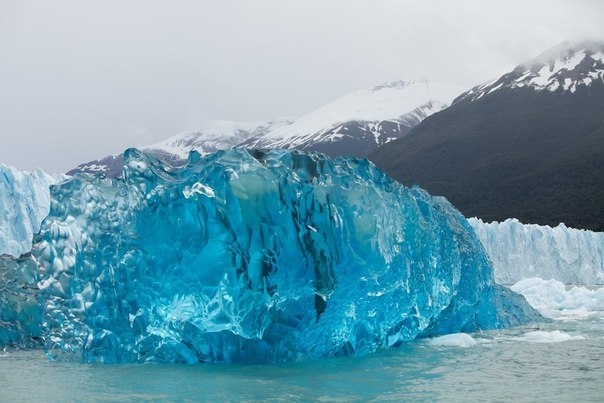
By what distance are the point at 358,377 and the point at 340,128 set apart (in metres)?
130

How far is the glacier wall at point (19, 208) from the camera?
22250 millimetres

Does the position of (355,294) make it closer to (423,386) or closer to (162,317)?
(423,386)

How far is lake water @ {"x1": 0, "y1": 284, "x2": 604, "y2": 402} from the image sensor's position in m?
8.78

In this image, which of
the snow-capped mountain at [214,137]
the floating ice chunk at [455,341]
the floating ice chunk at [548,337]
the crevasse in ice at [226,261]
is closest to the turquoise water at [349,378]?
the crevasse in ice at [226,261]

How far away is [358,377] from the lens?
996 cm

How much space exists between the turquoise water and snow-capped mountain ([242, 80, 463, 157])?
327 feet

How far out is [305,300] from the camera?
1097 cm

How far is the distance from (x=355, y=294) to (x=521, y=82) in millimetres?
96870

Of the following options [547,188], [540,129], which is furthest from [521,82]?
[547,188]

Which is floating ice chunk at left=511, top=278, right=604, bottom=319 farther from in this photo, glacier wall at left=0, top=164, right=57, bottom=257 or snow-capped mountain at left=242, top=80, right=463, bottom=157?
snow-capped mountain at left=242, top=80, right=463, bottom=157

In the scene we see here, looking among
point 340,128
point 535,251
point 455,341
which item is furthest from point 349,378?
point 340,128

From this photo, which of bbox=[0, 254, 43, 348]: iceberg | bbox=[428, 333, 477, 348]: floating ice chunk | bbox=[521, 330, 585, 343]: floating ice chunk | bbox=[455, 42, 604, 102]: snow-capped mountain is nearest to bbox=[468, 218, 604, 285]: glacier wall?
bbox=[521, 330, 585, 343]: floating ice chunk

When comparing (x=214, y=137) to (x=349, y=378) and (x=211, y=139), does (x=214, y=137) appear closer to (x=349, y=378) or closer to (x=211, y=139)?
(x=211, y=139)

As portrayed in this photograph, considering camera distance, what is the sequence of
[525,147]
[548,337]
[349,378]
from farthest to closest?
1. [525,147]
2. [548,337]
3. [349,378]
